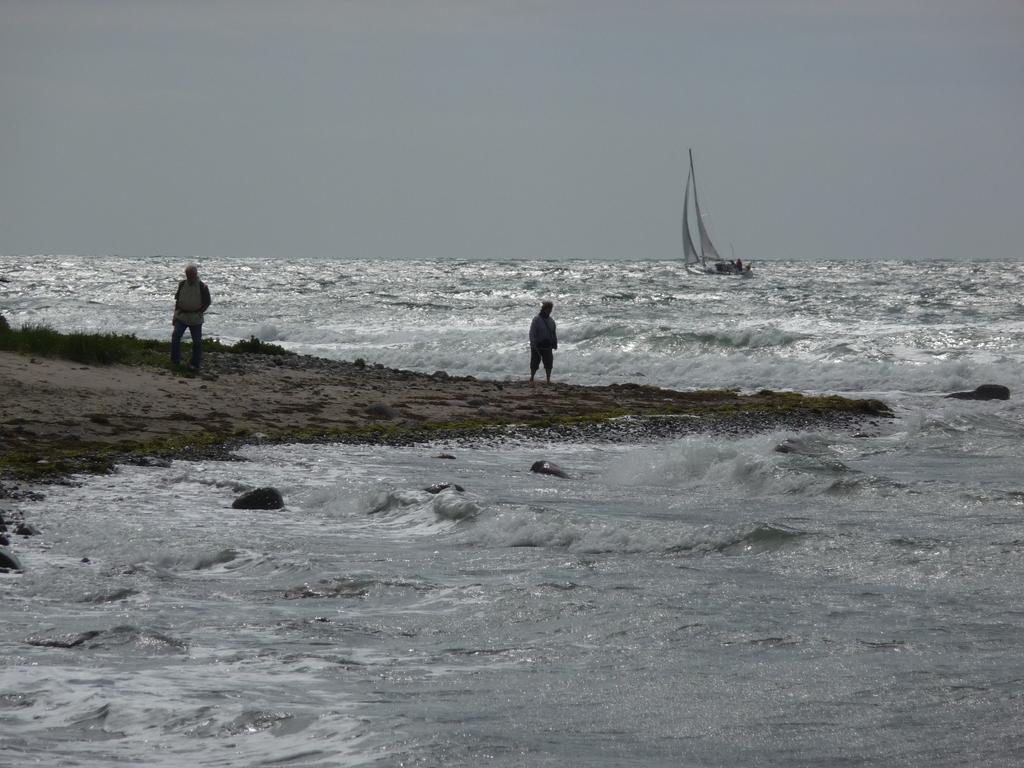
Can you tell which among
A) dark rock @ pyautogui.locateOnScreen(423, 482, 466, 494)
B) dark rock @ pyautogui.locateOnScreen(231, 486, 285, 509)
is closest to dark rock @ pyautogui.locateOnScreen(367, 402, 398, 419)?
dark rock @ pyautogui.locateOnScreen(423, 482, 466, 494)

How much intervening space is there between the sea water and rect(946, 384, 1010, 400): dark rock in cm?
731

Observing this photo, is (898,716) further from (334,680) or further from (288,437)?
(288,437)

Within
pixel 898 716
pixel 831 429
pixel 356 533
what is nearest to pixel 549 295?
pixel 831 429

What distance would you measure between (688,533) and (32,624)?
4470 millimetres

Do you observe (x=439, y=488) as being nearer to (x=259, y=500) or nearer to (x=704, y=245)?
(x=259, y=500)

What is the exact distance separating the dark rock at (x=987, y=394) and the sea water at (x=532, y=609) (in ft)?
24.0

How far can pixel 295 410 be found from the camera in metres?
16.9

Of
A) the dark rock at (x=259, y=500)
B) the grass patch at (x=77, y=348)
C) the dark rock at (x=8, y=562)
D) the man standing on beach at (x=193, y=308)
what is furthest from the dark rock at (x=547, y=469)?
the grass patch at (x=77, y=348)

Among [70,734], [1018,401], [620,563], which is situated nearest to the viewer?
[70,734]

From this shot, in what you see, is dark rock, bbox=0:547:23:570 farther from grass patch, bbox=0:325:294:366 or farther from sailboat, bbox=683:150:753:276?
sailboat, bbox=683:150:753:276

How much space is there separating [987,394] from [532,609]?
18.1m

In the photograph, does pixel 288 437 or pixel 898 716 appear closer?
pixel 898 716

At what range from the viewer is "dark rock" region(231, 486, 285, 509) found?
1029 centimetres

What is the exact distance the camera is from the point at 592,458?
14398mm
